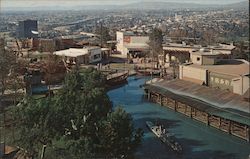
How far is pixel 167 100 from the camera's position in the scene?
702cm

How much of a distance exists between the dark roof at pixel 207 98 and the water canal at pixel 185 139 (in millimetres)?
326

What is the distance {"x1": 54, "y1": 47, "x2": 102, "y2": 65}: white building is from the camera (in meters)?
11.3

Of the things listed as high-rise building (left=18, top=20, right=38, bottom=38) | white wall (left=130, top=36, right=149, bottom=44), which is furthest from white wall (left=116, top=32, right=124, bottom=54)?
high-rise building (left=18, top=20, right=38, bottom=38)

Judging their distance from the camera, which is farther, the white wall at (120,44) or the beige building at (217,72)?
the white wall at (120,44)

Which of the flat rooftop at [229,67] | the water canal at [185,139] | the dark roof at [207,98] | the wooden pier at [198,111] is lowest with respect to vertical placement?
the water canal at [185,139]

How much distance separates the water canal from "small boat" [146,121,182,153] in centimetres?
6

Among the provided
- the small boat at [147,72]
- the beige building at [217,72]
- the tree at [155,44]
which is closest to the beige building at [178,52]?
the tree at [155,44]

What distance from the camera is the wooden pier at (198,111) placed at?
5.37m

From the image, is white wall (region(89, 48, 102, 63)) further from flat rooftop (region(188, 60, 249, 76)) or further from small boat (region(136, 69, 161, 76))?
flat rooftop (region(188, 60, 249, 76))

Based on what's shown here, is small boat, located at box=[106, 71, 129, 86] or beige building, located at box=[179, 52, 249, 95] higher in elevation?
beige building, located at box=[179, 52, 249, 95]

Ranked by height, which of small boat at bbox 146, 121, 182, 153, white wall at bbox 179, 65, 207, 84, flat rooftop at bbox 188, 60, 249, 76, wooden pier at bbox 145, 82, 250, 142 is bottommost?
small boat at bbox 146, 121, 182, 153

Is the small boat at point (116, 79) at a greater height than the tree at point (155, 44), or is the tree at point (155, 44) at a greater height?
the tree at point (155, 44)

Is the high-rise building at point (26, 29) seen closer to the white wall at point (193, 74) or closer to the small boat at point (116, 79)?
the small boat at point (116, 79)

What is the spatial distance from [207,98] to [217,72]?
854 millimetres
